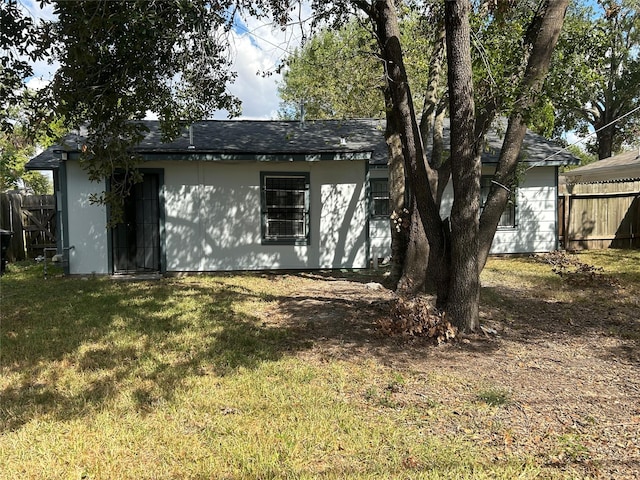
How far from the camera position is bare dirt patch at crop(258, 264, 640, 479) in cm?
303

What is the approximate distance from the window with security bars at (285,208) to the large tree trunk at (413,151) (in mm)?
4825

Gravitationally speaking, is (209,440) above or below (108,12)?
below

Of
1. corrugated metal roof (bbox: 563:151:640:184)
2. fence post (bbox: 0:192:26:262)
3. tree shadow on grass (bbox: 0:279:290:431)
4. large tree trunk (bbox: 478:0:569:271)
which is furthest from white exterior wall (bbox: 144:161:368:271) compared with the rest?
corrugated metal roof (bbox: 563:151:640:184)

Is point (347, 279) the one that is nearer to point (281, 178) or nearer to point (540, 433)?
point (281, 178)

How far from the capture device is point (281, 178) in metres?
10.4

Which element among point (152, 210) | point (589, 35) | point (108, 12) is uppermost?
point (589, 35)

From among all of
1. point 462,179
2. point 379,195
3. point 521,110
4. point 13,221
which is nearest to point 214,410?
point 462,179

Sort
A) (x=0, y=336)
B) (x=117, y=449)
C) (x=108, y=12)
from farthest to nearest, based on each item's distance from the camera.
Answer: (x=0, y=336) < (x=108, y=12) < (x=117, y=449)

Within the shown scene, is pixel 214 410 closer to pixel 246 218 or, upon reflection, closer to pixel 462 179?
pixel 462 179

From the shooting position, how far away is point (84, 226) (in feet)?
32.2

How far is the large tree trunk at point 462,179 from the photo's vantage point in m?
4.98

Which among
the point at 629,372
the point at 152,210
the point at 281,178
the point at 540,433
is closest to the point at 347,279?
the point at 281,178

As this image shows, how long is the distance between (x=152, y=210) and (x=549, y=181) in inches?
397

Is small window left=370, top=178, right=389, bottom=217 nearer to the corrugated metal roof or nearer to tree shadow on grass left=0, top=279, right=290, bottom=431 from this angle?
tree shadow on grass left=0, top=279, right=290, bottom=431
